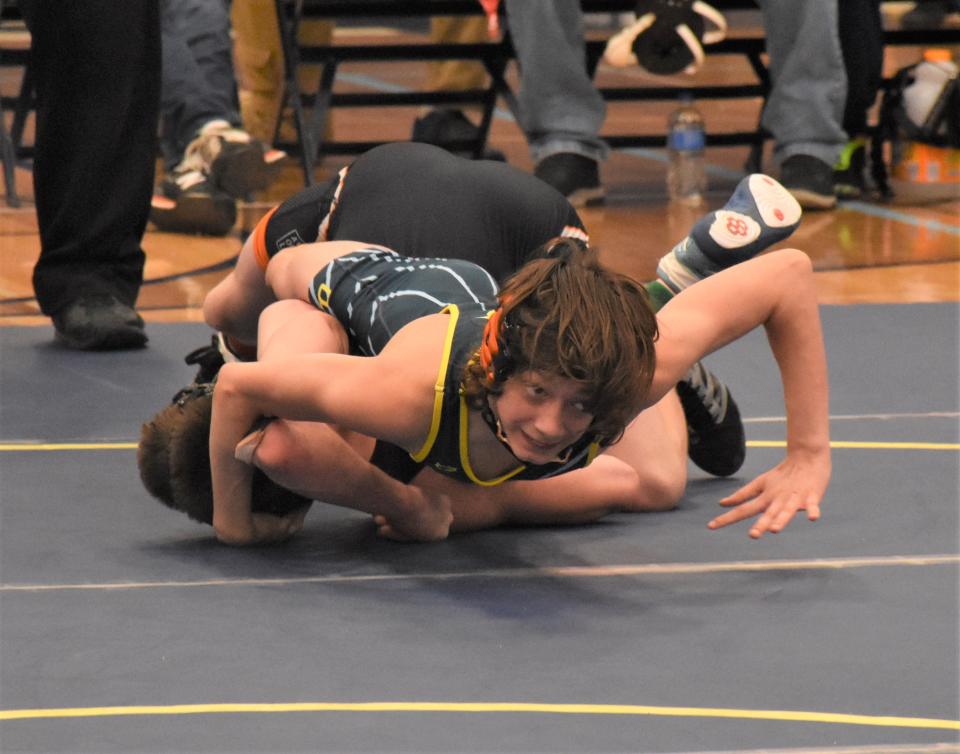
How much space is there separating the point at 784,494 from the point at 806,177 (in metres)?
3.17

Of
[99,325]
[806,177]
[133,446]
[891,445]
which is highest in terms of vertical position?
[891,445]

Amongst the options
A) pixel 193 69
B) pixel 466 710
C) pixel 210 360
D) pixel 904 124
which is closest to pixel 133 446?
pixel 210 360

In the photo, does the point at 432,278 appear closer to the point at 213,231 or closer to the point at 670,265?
the point at 670,265

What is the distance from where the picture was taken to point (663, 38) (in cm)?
539

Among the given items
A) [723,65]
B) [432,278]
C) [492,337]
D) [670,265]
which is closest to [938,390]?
[670,265]

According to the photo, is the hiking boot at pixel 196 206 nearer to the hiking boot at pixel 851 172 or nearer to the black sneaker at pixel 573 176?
the black sneaker at pixel 573 176

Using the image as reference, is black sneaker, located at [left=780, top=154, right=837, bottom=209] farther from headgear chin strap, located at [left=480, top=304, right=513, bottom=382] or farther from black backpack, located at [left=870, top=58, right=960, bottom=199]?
headgear chin strap, located at [left=480, top=304, right=513, bottom=382]

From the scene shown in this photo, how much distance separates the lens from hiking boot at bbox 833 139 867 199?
5.87 meters

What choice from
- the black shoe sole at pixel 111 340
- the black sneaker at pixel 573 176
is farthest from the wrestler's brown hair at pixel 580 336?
the black sneaker at pixel 573 176

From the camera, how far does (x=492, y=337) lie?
221 centimetres

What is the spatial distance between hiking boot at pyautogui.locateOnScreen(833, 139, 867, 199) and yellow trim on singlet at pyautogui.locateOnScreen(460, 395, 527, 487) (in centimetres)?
369

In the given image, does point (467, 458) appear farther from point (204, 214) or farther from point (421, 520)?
point (204, 214)

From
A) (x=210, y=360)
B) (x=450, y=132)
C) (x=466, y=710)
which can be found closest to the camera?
(x=466, y=710)

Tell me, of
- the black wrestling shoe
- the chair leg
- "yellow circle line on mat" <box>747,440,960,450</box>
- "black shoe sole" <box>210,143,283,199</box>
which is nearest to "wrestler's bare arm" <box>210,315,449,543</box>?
the black wrestling shoe
